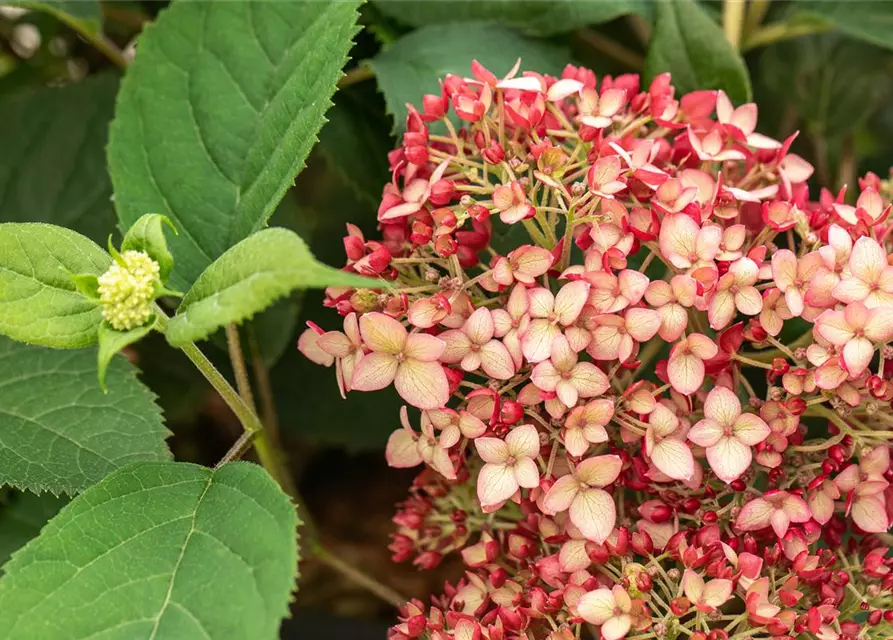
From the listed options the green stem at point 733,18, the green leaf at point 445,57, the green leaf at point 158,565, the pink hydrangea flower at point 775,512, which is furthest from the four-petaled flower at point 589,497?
the green stem at point 733,18

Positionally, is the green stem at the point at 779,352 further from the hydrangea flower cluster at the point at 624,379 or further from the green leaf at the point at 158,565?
the green leaf at the point at 158,565

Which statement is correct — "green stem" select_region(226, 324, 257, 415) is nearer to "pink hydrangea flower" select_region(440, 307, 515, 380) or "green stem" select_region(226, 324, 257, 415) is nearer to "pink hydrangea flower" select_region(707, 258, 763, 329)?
"pink hydrangea flower" select_region(440, 307, 515, 380)

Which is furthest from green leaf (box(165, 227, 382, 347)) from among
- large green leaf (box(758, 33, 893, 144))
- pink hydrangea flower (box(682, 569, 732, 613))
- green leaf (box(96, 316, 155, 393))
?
large green leaf (box(758, 33, 893, 144))

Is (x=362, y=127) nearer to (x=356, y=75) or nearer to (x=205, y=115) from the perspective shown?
(x=356, y=75)

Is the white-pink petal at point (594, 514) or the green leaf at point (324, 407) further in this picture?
the green leaf at point (324, 407)

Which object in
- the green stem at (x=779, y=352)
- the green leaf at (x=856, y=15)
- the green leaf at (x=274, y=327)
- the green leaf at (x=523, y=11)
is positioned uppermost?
the green leaf at (x=523, y=11)

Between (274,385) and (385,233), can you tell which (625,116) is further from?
(274,385)
